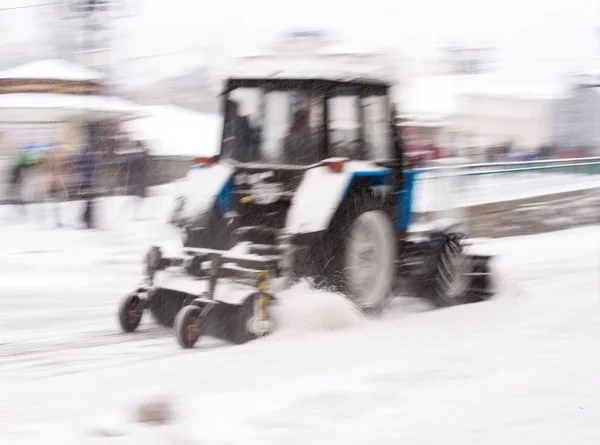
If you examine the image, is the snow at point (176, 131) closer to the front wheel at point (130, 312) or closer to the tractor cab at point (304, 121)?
the tractor cab at point (304, 121)

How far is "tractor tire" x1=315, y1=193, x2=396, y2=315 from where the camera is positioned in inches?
273

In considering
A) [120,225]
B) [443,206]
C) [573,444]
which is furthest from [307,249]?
[120,225]

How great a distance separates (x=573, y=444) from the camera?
4.11m

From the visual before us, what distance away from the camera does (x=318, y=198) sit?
672 centimetres

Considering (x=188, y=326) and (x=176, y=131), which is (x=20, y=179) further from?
(x=176, y=131)

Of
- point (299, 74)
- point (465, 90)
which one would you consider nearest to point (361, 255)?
point (299, 74)

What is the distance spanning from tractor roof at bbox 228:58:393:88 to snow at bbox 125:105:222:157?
19249mm

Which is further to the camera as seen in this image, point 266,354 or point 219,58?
point 219,58

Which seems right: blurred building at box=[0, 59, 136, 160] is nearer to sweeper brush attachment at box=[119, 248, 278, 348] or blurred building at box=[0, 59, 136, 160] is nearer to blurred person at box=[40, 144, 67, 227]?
blurred person at box=[40, 144, 67, 227]

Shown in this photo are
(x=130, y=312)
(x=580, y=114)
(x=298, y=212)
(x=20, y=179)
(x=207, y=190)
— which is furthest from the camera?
(x=580, y=114)

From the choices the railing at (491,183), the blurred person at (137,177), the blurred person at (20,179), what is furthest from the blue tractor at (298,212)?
the blurred person at (20,179)

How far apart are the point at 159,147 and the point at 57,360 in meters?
22.8

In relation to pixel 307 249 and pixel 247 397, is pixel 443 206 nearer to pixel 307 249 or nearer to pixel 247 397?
pixel 307 249

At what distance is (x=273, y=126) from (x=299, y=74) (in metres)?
0.51
